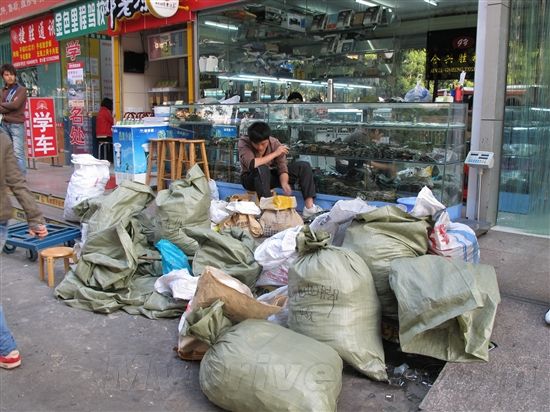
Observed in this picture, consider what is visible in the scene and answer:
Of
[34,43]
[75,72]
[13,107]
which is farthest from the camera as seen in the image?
[34,43]

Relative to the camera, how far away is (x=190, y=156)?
740 centimetres

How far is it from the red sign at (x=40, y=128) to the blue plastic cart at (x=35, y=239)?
6.10 meters

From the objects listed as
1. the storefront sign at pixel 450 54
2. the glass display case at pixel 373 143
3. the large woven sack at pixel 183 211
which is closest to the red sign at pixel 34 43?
the glass display case at pixel 373 143

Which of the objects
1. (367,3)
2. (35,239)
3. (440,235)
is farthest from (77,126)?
(440,235)

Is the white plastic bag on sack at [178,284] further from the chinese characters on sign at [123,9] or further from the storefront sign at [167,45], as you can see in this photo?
the storefront sign at [167,45]

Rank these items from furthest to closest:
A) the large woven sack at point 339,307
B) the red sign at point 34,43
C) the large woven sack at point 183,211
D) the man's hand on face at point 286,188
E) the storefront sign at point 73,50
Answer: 1. the red sign at point 34,43
2. the storefront sign at point 73,50
3. the man's hand on face at point 286,188
4. the large woven sack at point 183,211
5. the large woven sack at point 339,307

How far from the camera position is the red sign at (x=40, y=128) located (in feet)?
36.1

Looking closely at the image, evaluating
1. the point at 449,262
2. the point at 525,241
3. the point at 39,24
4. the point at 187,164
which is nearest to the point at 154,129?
the point at 187,164

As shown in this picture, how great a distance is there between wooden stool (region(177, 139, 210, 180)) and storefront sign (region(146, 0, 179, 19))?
8.33ft

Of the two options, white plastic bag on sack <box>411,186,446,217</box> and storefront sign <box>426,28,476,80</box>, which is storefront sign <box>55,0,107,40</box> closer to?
storefront sign <box>426,28,476,80</box>

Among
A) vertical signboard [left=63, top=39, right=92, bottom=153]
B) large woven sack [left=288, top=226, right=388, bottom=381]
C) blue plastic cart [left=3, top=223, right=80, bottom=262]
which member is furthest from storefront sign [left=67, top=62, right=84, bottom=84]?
large woven sack [left=288, top=226, right=388, bottom=381]

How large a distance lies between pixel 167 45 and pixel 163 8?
1.40 m

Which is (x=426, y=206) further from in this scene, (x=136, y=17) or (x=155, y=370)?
(x=136, y=17)

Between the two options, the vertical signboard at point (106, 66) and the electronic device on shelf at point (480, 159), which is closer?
the electronic device on shelf at point (480, 159)
